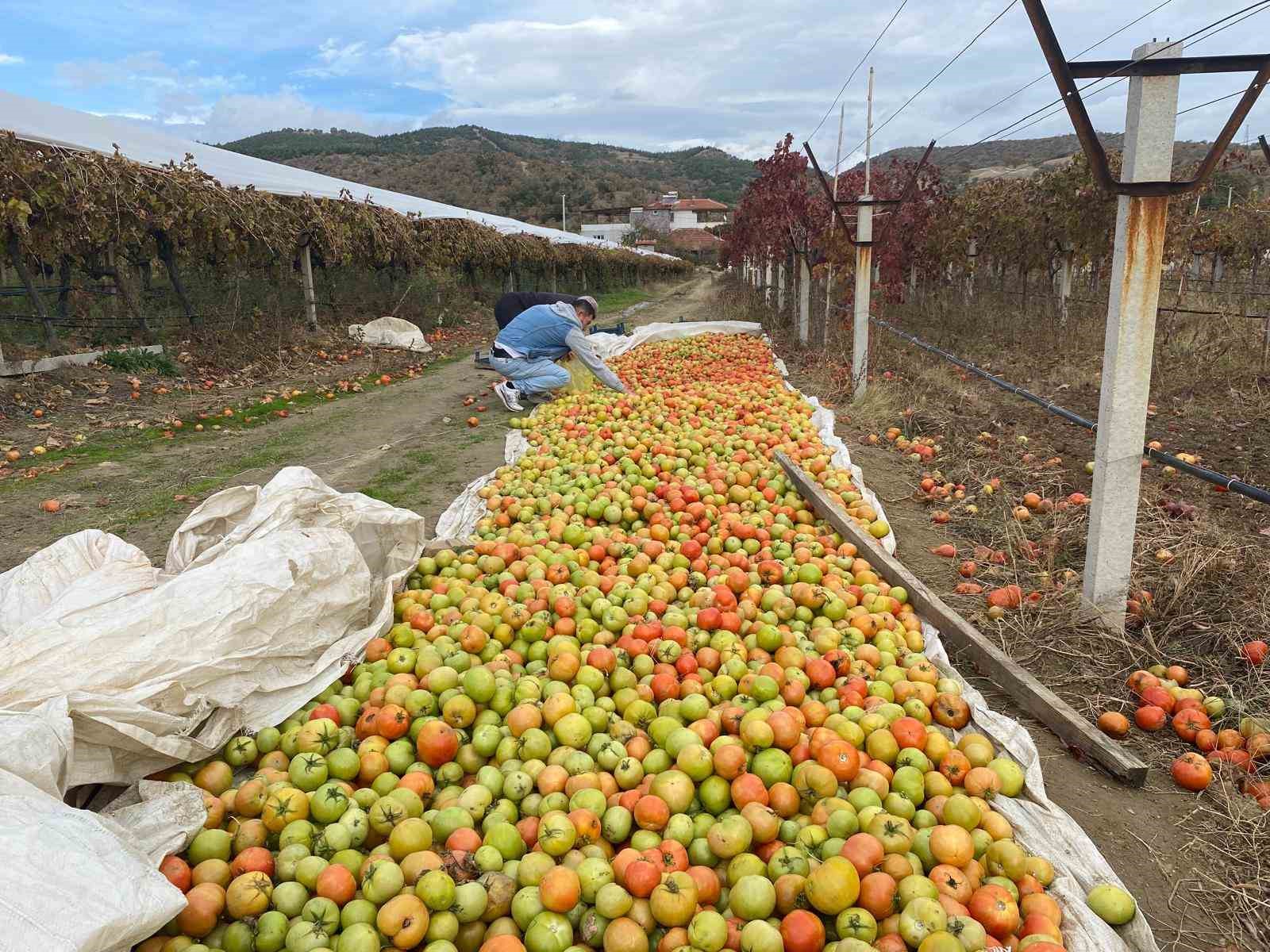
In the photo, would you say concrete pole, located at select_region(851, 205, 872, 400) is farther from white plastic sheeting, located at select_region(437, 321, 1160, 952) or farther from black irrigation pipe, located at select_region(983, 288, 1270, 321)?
white plastic sheeting, located at select_region(437, 321, 1160, 952)

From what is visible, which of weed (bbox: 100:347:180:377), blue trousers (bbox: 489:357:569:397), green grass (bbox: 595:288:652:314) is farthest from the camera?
green grass (bbox: 595:288:652:314)

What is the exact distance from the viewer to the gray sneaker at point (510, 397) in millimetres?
10719

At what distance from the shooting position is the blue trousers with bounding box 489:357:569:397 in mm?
10867

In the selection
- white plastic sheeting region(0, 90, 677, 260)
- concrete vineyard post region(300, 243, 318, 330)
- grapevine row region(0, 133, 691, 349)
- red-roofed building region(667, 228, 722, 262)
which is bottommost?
concrete vineyard post region(300, 243, 318, 330)

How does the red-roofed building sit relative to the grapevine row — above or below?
above

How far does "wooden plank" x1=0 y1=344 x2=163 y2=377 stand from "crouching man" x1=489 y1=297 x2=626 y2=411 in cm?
621

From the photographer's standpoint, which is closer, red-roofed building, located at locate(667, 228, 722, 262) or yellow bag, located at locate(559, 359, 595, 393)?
yellow bag, located at locate(559, 359, 595, 393)

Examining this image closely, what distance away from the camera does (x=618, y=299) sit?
4069 centimetres

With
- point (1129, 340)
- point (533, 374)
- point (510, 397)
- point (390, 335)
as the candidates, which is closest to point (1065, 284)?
point (533, 374)

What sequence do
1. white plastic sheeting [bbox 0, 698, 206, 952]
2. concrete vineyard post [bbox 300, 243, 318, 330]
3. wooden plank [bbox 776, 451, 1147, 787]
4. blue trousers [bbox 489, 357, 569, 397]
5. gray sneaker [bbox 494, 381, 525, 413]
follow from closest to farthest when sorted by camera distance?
white plastic sheeting [bbox 0, 698, 206, 952]
wooden plank [bbox 776, 451, 1147, 787]
gray sneaker [bbox 494, 381, 525, 413]
blue trousers [bbox 489, 357, 569, 397]
concrete vineyard post [bbox 300, 243, 318, 330]

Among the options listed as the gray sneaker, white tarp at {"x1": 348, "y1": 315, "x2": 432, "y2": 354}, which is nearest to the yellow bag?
the gray sneaker

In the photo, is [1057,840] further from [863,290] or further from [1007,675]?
[863,290]

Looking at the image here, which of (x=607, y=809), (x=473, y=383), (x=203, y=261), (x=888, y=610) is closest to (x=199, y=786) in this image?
(x=607, y=809)

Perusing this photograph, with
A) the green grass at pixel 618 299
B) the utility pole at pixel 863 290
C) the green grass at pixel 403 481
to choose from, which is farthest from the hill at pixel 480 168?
the green grass at pixel 403 481
